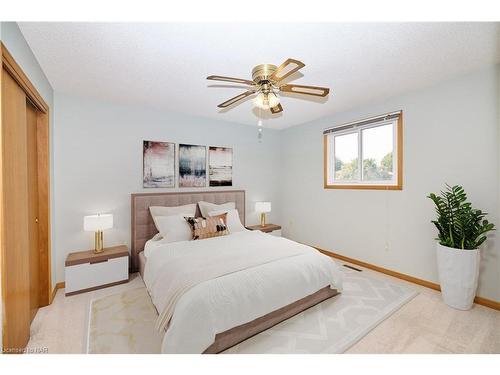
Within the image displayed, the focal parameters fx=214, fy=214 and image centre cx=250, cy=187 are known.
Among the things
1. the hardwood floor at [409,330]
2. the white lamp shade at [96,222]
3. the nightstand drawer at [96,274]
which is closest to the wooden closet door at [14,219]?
the hardwood floor at [409,330]

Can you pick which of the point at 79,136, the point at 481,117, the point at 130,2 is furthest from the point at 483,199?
the point at 79,136

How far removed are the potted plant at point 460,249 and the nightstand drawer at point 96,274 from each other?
3759mm

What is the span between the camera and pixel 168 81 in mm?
2447

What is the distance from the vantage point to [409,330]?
1900 mm

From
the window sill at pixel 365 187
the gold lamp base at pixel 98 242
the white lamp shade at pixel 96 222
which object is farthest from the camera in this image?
the window sill at pixel 365 187

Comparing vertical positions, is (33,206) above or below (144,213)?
above

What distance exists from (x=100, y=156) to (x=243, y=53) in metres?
2.44

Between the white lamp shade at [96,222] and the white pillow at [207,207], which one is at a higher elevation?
the white pillow at [207,207]

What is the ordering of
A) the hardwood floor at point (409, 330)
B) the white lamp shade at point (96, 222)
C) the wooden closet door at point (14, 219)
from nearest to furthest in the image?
the wooden closet door at point (14, 219) → the hardwood floor at point (409, 330) → the white lamp shade at point (96, 222)

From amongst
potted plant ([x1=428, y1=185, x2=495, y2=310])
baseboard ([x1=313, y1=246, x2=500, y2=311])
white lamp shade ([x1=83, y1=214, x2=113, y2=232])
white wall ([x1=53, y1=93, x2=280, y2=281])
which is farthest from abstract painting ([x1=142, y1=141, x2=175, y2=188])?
potted plant ([x1=428, y1=185, x2=495, y2=310])

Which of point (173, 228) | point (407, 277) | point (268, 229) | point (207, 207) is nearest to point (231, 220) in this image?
point (207, 207)

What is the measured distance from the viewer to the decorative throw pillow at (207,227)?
287 cm

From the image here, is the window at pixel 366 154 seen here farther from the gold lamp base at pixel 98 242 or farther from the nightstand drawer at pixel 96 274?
the gold lamp base at pixel 98 242

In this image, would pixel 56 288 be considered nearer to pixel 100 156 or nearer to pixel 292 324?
pixel 100 156
